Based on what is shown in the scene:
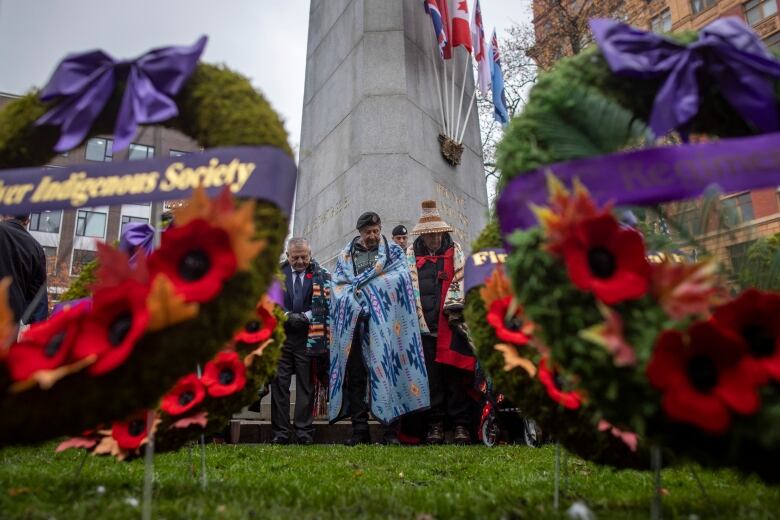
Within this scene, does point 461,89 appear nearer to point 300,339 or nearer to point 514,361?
point 300,339

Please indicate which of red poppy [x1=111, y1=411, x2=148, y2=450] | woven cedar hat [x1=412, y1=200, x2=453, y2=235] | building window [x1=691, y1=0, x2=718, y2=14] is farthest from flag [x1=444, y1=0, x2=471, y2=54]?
building window [x1=691, y1=0, x2=718, y2=14]

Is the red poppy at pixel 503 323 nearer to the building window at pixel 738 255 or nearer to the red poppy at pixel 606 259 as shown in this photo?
the building window at pixel 738 255

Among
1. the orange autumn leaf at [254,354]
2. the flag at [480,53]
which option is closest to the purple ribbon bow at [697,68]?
the orange autumn leaf at [254,354]

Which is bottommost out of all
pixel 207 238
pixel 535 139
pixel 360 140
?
pixel 207 238

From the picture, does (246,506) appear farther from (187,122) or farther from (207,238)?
(187,122)

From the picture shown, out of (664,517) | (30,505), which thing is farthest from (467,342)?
(30,505)

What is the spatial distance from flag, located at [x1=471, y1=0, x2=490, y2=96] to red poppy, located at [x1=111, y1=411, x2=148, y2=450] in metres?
10.7

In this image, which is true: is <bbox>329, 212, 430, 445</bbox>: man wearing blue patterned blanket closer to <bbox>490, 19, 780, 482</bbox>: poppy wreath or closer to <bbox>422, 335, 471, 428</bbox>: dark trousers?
<bbox>422, 335, 471, 428</bbox>: dark trousers

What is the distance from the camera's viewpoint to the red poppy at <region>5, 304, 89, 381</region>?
2.04 m

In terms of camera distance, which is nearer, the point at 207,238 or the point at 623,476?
the point at 207,238

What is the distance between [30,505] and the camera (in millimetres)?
2443

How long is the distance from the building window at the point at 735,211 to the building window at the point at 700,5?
3512cm

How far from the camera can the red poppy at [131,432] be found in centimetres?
316

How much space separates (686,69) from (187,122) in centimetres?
203
